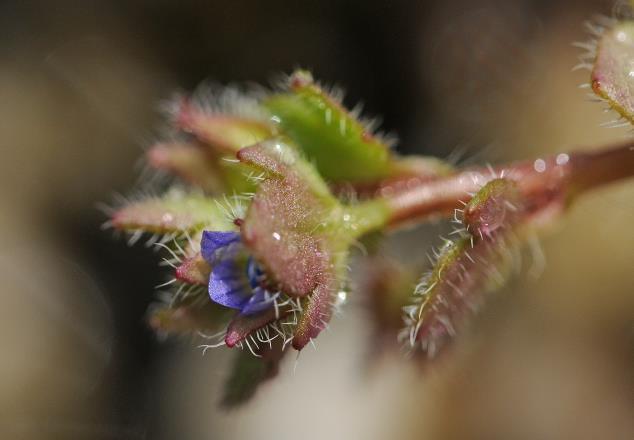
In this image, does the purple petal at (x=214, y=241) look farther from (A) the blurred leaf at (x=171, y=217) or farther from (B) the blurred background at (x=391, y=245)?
(B) the blurred background at (x=391, y=245)

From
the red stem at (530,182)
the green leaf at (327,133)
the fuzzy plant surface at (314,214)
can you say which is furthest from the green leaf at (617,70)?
the green leaf at (327,133)

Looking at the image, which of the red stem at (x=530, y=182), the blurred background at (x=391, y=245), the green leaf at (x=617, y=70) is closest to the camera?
the green leaf at (x=617, y=70)

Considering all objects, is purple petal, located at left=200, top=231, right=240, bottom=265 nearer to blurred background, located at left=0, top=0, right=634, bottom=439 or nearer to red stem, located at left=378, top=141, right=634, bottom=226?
red stem, located at left=378, top=141, right=634, bottom=226

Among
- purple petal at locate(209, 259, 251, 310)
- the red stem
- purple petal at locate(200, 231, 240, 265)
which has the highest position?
the red stem

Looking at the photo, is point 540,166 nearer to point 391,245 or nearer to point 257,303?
point 257,303

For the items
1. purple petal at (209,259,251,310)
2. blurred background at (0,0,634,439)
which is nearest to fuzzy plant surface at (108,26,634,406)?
purple petal at (209,259,251,310)

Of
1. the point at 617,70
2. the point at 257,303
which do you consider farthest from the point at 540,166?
the point at 257,303

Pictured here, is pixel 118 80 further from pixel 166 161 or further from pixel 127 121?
pixel 166 161
